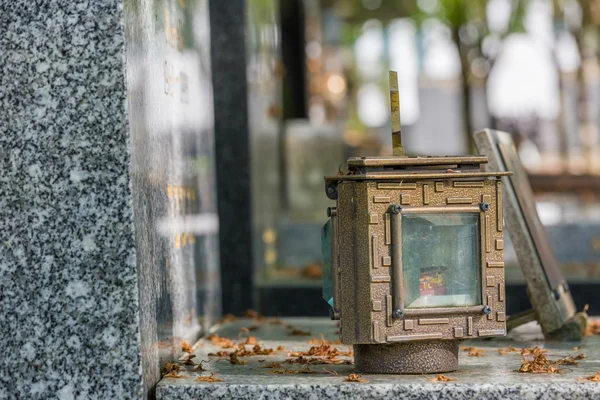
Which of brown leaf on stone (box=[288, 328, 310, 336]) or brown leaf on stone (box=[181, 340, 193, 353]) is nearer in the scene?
brown leaf on stone (box=[181, 340, 193, 353])

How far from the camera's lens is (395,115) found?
3758 millimetres

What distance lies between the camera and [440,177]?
363 centimetres

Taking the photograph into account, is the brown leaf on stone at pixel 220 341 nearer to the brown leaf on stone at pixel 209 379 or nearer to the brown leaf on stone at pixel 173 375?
the brown leaf on stone at pixel 173 375

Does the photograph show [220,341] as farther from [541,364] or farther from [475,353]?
[541,364]

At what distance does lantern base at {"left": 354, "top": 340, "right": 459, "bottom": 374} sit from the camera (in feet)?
12.0

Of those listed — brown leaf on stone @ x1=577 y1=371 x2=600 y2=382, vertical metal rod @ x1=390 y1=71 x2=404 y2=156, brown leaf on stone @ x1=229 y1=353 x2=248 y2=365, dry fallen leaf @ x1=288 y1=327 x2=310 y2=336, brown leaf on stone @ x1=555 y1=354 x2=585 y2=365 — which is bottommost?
dry fallen leaf @ x1=288 y1=327 x2=310 y2=336

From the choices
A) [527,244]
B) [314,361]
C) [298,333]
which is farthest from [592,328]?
[314,361]

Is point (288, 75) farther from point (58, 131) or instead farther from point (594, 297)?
point (58, 131)

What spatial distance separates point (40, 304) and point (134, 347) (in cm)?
33

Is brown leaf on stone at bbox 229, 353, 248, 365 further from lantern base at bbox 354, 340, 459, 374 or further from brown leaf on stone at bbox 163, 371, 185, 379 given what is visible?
lantern base at bbox 354, 340, 459, 374

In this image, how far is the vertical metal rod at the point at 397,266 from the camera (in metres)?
3.56

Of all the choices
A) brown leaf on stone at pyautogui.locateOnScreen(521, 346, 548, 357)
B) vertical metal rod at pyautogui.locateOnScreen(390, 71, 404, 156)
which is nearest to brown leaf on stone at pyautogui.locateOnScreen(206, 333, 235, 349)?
brown leaf on stone at pyautogui.locateOnScreen(521, 346, 548, 357)

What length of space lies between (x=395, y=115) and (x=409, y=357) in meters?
0.83

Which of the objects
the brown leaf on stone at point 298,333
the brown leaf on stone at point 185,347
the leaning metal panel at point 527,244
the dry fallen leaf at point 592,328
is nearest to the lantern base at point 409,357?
the brown leaf on stone at point 185,347
